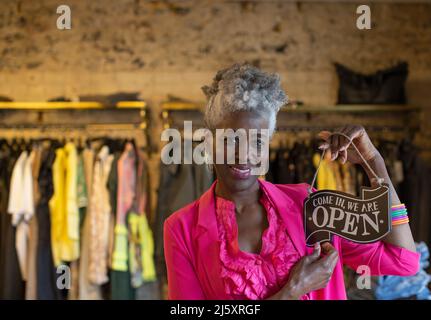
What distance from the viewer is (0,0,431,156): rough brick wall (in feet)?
11.8

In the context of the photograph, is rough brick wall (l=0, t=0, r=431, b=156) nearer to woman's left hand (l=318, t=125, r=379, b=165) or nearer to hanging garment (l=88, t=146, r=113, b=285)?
hanging garment (l=88, t=146, r=113, b=285)

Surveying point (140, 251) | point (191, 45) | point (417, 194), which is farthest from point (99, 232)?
point (417, 194)

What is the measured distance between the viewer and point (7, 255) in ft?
10.00

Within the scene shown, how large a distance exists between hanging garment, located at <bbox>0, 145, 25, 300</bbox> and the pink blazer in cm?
241

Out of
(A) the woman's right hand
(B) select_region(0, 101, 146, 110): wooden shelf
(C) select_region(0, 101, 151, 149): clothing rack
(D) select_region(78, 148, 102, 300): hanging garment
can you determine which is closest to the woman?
(A) the woman's right hand

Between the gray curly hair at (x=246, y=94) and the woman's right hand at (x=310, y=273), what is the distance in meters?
0.26

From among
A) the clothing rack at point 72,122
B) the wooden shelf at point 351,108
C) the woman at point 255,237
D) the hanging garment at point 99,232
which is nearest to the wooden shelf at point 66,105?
the clothing rack at point 72,122

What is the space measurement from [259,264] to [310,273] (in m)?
0.10

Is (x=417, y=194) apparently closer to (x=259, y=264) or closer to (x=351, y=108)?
(x=351, y=108)

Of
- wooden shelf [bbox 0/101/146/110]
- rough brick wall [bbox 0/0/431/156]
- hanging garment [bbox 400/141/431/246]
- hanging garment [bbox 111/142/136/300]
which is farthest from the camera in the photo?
rough brick wall [bbox 0/0/431/156]

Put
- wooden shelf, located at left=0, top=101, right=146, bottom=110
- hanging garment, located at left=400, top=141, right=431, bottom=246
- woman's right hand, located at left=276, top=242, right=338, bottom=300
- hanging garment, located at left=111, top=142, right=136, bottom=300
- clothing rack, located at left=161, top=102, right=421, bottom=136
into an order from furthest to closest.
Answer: clothing rack, located at left=161, top=102, right=421, bottom=136 < wooden shelf, located at left=0, top=101, right=146, bottom=110 < hanging garment, located at left=400, top=141, right=431, bottom=246 < hanging garment, located at left=111, top=142, right=136, bottom=300 < woman's right hand, located at left=276, top=242, right=338, bottom=300
